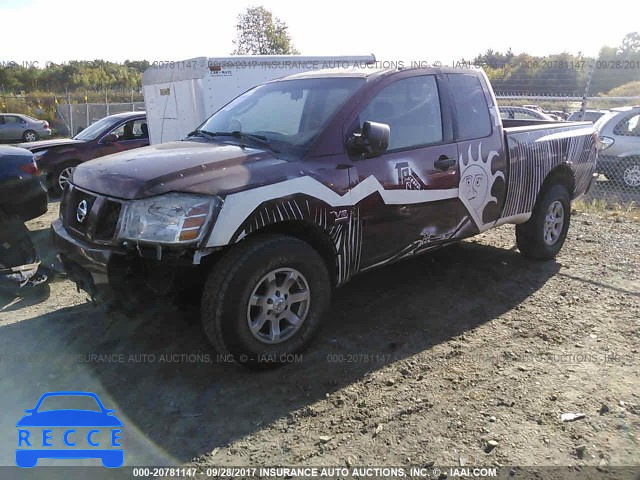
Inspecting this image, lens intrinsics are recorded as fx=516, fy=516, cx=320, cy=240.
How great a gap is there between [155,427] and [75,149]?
8082 mm

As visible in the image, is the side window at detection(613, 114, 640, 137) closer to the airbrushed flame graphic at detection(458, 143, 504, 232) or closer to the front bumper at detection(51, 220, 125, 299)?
the airbrushed flame graphic at detection(458, 143, 504, 232)

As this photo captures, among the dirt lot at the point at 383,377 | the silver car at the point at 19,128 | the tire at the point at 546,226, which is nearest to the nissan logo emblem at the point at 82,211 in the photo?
the dirt lot at the point at 383,377

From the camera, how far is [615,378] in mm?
3301

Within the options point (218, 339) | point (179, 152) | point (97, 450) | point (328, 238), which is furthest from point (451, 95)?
point (97, 450)

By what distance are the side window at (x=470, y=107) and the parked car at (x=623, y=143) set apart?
258 inches

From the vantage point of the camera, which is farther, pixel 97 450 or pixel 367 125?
pixel 367 125

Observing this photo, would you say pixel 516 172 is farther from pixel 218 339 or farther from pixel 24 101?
pixel 24 101

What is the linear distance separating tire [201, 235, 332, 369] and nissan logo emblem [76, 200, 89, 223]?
959mm

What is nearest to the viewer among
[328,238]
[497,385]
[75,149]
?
[497,385]

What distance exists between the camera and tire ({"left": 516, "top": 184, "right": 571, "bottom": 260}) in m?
5.23

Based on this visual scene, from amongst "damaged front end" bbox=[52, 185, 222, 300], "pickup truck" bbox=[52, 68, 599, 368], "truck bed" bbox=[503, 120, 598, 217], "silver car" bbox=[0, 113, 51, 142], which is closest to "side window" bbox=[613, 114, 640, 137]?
"truck bed" bbox=[503, 120, 598, 217]

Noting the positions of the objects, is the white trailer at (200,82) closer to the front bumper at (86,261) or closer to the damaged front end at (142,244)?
the front bumper at (86,261)

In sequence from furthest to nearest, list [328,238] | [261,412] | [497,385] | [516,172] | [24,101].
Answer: [24,101], [516,172], [328,238], [497,385], [261,412]

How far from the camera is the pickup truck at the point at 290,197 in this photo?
296 cm
